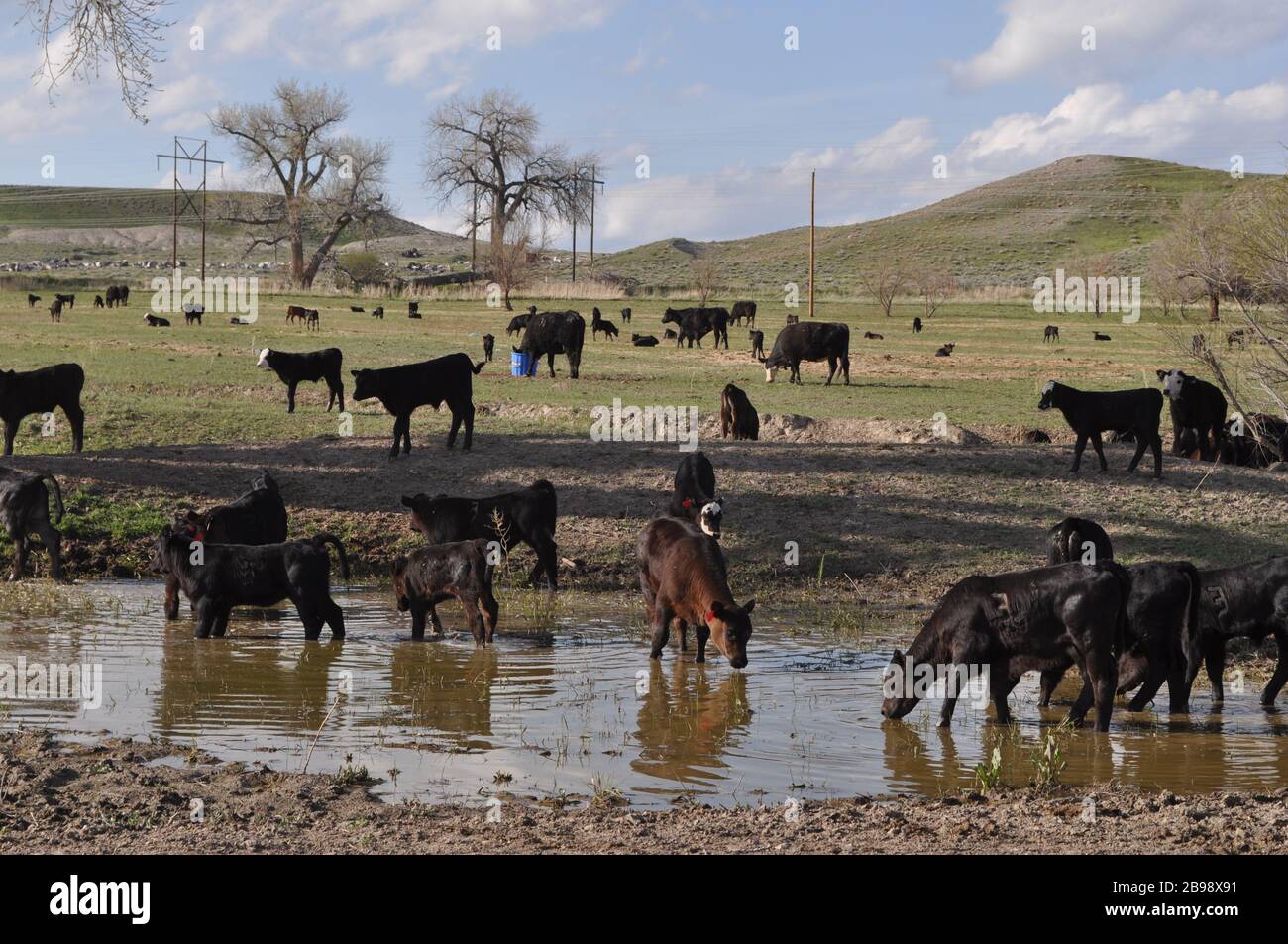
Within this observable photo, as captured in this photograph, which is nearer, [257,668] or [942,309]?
[257,668]

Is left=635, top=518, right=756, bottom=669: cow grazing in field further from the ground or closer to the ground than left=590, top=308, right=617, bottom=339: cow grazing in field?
closer to the ground

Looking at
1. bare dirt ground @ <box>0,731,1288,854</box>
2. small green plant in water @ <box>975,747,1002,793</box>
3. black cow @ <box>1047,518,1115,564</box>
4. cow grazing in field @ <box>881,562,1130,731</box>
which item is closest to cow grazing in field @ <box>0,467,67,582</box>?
bare dirt ground @ <box>0,731,1288,854</box>

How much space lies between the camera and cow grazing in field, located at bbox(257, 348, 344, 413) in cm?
2445

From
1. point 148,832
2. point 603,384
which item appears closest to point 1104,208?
point 603,384

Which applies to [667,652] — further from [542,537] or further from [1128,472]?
[1128,472]

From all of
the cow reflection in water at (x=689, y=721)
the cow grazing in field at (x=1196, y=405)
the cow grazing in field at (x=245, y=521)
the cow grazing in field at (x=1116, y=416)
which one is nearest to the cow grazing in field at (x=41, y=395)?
the cow grazing in field at (x=245, y=521)

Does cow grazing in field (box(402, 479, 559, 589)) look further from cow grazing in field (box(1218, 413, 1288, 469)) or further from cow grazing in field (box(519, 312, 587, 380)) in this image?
cow grazing in field (box(519, 312, 587, 380))

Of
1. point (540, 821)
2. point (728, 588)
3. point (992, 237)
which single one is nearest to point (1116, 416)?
point (728, 588)

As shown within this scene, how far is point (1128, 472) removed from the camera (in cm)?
1775

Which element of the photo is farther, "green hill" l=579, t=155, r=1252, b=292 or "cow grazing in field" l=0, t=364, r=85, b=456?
"green hill" l=579, t=155, r=1252, b=292

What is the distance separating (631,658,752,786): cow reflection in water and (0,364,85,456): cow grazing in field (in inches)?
451

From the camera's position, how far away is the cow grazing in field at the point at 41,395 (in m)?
19.0

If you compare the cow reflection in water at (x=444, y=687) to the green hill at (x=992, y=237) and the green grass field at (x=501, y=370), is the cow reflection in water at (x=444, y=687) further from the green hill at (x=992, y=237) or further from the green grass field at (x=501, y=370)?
the green hill at (x=992, y=237)
